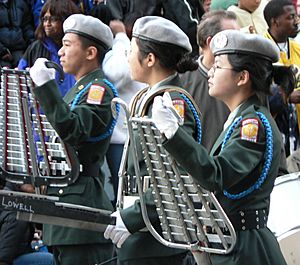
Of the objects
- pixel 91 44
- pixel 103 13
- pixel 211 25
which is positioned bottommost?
pixel 103 13

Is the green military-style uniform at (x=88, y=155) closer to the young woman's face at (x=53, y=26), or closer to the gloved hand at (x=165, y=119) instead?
the gloved hand at (x=165, y=119)

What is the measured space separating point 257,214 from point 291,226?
1.87 m

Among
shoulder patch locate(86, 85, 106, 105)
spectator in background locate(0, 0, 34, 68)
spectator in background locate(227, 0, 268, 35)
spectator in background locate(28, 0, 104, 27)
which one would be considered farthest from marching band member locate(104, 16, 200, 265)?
spectator in background locate(28, 0, 104, 27)

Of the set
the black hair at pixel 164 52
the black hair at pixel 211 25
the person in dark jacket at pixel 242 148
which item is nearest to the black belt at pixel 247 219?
the person in dark jacket at pixel 242 148

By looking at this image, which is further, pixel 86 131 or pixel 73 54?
pixel 73 54

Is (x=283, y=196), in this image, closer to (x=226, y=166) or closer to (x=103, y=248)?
(x=103, y=248)

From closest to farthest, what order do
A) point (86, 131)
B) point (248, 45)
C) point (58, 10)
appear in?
1. point (248, 45)
2. point (86, 131)
3. point (58, 10)

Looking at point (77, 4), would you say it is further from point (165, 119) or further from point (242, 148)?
point (165, 119)

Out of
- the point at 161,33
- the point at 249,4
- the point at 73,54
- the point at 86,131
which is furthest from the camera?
the point at 249,4

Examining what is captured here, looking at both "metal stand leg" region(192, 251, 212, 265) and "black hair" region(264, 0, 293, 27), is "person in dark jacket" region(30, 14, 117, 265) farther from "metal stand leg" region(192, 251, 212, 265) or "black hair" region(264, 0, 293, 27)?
"black hair" region(264, 0, 293, 27)

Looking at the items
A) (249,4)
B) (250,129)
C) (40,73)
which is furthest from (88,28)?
(249,4)

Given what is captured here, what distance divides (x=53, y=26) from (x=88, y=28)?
269 cm

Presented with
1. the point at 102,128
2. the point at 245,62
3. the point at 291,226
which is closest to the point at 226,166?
the point at 245,62

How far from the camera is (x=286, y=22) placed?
7.84 m
